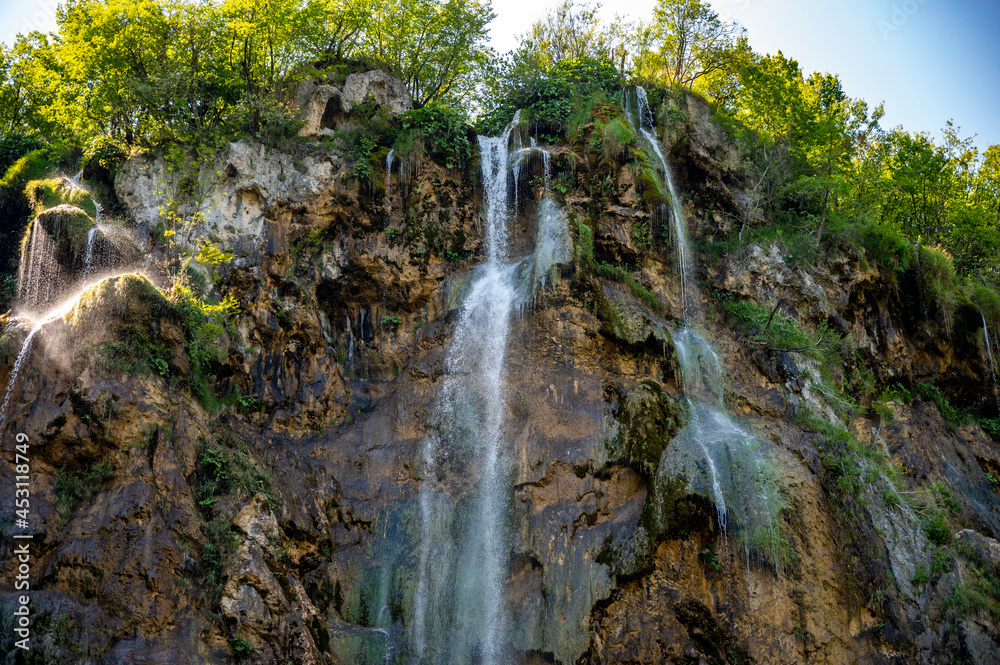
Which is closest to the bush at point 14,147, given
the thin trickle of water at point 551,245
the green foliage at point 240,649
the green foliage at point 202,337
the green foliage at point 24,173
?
the green foliage at point 24,173

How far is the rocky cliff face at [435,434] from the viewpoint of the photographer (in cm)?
1230

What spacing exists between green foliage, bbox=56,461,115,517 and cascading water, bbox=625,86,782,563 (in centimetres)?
1105

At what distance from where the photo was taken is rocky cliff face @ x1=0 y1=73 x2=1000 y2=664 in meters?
12.3

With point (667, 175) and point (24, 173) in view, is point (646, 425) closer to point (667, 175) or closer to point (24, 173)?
point (667, 175)

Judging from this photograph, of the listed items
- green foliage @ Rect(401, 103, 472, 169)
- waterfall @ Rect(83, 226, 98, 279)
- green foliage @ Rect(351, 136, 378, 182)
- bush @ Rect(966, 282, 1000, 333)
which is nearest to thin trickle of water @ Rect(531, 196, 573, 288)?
green foliage @ Rect(401, 103, 472, 169)

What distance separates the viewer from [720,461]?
1462cm

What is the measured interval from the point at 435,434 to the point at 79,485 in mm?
7534

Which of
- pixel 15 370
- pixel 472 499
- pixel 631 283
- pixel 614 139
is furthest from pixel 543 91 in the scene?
pixel 15 370

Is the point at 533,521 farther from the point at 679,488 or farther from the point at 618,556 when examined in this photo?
the point at 679,488

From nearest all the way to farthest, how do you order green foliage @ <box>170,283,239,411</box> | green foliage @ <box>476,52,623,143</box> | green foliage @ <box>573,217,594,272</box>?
green foliage @ <box>170,283,239,411</box>
green foliage @ <box>573,217,594,272</box>
green foliage @ <box>476,52,623,143</box>

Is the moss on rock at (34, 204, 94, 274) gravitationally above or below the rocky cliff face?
above

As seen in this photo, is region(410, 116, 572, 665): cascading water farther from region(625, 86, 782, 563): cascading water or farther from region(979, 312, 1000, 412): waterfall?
region(979, 312, 1000, 412): waterfall

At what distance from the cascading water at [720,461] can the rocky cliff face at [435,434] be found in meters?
0.24

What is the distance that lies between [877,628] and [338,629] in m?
11.0
